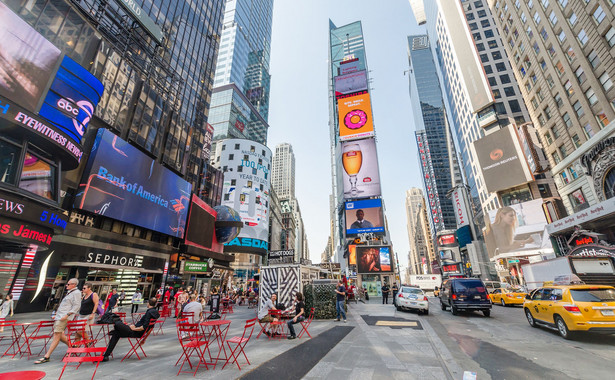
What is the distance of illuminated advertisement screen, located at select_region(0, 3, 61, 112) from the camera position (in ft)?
38.8

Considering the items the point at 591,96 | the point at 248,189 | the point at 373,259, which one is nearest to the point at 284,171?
A: the point at 248,189

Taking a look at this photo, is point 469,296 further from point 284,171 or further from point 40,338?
point 284,171

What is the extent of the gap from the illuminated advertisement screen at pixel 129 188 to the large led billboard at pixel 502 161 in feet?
172

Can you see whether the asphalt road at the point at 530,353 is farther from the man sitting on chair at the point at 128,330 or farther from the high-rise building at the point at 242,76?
the high-rise building at the point at 242,76

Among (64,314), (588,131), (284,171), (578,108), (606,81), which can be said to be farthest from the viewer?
(284,171)

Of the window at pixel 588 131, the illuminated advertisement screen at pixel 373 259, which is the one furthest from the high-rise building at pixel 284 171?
the window at pixel 588 131

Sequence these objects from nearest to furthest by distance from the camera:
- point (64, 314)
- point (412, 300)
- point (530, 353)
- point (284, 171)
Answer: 1. point (64, 314)
2. point (530, 353)
3. point (412, 300)
4. point (284, 171)

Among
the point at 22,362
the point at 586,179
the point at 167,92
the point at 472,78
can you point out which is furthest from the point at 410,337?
the point at 472,78

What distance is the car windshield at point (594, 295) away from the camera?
7.83 m

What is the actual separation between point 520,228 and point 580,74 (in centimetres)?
2491

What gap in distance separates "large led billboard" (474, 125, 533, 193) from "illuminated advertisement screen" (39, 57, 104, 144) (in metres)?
57.5

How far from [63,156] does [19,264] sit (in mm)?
6310

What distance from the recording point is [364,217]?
47.5 meters

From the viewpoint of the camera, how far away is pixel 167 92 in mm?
29703
